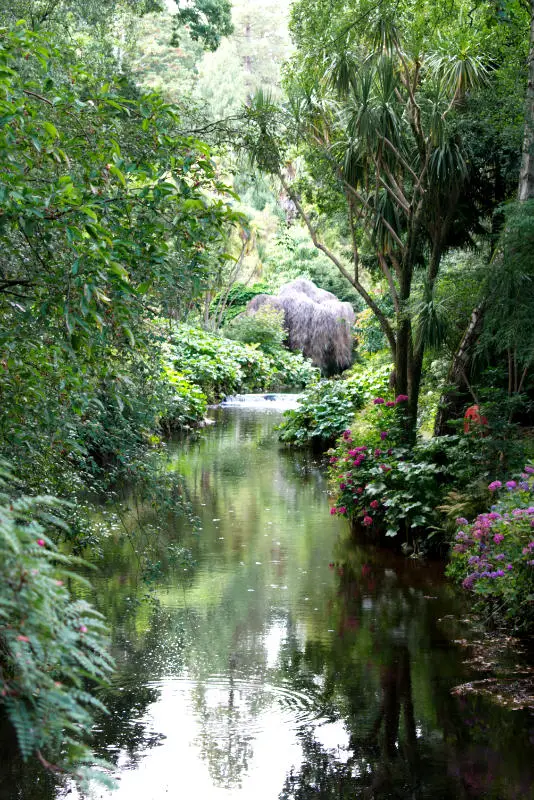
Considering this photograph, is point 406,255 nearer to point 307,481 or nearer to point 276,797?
point 307,481

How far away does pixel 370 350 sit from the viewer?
1741 centimetres

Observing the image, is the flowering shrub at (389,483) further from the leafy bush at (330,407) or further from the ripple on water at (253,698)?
the leafy bush at (330,407)

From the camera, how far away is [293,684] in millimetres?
5457

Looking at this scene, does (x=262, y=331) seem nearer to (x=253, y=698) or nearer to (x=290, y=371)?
(x=290, y=371)

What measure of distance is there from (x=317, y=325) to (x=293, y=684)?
22246mm

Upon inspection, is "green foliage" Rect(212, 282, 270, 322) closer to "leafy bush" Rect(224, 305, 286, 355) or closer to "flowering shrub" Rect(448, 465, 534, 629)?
"leafy bush" Rect(224, 305, 286, 355)

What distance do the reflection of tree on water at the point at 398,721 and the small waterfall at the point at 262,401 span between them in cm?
1389

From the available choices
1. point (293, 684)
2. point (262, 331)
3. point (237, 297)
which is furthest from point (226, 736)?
point (237, 297)

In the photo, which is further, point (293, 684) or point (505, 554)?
point (505, 554)

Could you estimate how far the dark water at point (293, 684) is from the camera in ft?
14.1

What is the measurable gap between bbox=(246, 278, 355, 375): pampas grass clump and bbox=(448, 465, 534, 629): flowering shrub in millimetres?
20161

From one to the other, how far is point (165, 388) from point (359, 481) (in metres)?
4.70

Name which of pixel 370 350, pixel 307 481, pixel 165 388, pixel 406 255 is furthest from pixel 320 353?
pixel 165 388

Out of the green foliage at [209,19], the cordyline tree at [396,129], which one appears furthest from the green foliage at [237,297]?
the cordyline tree at [396,129]
